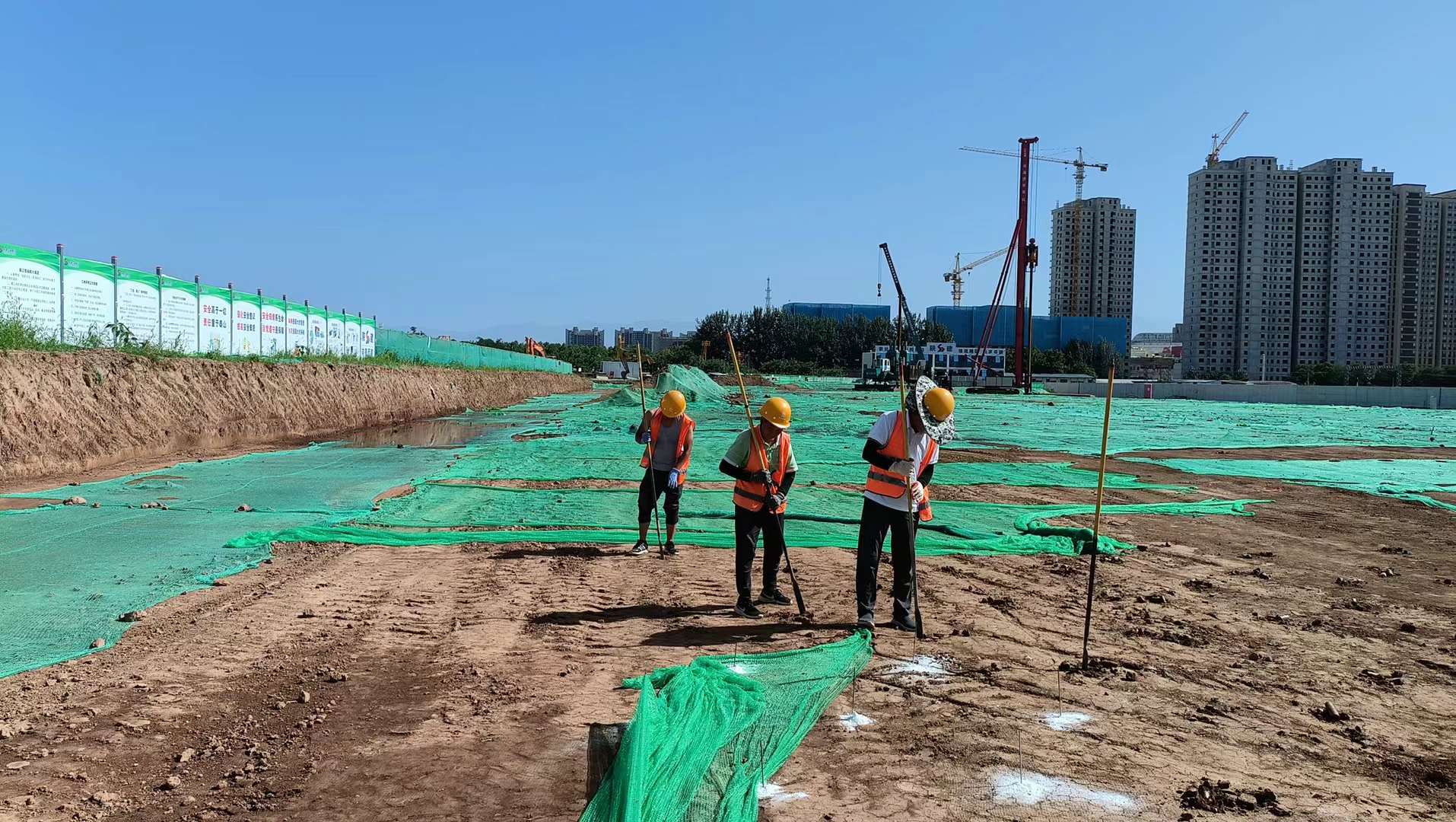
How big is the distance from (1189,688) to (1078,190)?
12409 centimetres

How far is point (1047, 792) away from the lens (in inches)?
142

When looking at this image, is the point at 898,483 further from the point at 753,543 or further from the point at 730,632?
the point at 730,632

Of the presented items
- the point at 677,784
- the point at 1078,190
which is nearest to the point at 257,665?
the point at 677,784

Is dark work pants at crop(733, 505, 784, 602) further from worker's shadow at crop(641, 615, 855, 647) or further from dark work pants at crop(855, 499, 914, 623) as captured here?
dark work pants at crop(855, 499, 914, 623)

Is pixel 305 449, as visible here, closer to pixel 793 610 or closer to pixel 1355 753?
pixel 793 610

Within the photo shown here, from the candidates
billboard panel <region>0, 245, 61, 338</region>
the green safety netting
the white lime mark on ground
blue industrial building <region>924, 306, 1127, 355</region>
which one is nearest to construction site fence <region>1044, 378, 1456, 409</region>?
the green safety netting

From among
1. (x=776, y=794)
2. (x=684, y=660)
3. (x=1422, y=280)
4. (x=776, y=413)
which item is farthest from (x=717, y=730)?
(x=1422, y=280)

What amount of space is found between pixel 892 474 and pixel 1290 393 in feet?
170

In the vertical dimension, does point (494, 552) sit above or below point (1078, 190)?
below

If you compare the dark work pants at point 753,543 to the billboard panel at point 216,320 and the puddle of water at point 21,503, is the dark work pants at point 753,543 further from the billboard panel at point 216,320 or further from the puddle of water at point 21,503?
the billboard panel at point 216,320

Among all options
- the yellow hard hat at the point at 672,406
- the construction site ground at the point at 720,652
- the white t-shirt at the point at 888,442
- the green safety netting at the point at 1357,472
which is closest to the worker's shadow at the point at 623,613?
the construction site ground at the point at 720,652

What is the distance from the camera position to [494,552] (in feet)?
27.2

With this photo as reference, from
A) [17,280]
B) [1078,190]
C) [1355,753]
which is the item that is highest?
[1078,190]

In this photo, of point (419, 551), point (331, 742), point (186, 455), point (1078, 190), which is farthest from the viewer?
point (1078, 190)
